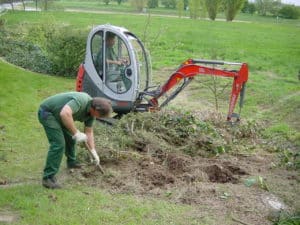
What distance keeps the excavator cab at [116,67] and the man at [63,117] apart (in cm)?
349

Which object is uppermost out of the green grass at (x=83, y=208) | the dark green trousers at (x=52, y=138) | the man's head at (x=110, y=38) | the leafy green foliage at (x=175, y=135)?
the man's head at (x=110, y=38)

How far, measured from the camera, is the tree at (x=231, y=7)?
45344 mm

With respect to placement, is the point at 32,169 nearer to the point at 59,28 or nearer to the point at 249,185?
the point at 249,185

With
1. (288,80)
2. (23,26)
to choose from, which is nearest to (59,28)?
(23,26)

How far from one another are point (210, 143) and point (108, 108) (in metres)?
2.72

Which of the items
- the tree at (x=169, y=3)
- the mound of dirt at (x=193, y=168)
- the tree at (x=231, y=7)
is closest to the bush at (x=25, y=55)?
the mound of dirt at (x=193, y=168)

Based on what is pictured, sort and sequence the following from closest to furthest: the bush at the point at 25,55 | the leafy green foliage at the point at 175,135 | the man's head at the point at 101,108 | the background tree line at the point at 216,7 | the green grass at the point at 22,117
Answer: the man's head at the point at 101,108
the green grass at the point at 22,117
the leafy green foliage at the point at 175,135
the bush at the point at 25,55
the background tree line at the point at 216,7

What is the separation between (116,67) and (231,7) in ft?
125

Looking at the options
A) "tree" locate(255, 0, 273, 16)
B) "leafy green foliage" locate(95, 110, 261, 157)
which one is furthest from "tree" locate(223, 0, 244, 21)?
"leafy green foliage" locate(95, 110, 261, 157)

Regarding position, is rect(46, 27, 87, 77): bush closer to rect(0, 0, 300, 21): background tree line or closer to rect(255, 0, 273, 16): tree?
rect(0, 0, 300, 21): background tree line

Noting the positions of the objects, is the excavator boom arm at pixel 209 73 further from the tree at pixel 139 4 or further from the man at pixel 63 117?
the tree at pixel 139 4

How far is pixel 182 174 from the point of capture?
24.0 feet

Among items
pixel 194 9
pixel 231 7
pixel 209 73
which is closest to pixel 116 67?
pixel 209 73

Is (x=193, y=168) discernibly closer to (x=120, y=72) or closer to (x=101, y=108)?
(x=101, y=108)
